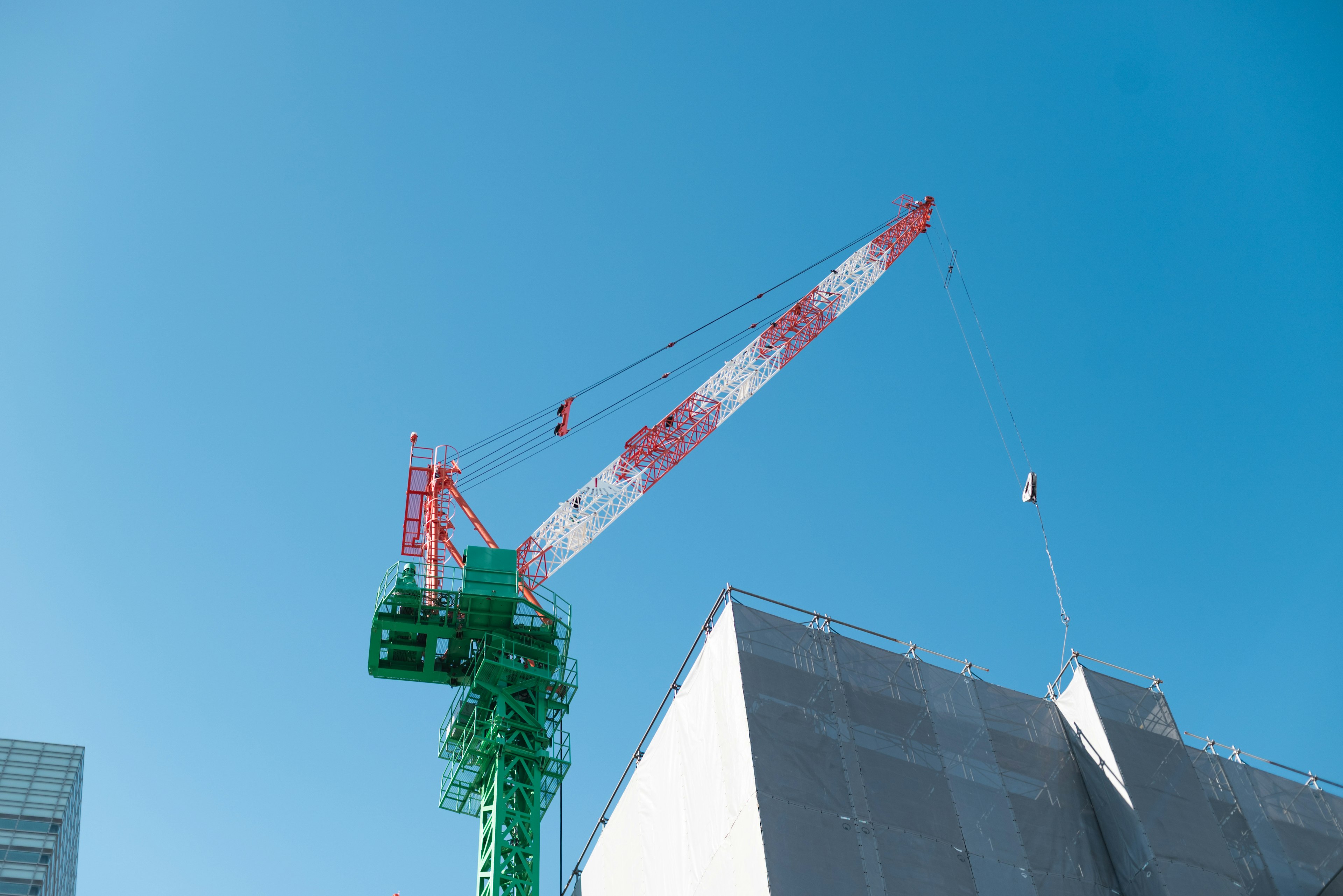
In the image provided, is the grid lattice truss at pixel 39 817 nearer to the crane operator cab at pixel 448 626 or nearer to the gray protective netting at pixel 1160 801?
the crane operator cab at pixel 448 626

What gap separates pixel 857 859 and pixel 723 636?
609cm

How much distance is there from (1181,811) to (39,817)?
75.7 meters

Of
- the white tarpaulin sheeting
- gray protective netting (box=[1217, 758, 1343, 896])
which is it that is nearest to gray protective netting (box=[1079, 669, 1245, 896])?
gray protective netting (box=[1217, 758, 1343, 896])

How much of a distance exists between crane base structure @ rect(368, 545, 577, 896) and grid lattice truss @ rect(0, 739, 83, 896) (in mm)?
46480

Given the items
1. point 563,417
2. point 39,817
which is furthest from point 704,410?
point 39,817

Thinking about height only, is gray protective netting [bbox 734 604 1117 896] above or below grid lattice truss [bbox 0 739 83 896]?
below

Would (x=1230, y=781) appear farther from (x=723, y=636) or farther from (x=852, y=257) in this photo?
(x=852, y=257)

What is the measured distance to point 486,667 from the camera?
4159 centimetres

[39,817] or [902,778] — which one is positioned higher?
[39,817]

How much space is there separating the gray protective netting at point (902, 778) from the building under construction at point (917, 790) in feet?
0.14

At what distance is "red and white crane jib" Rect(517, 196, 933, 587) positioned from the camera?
53719 millimetres

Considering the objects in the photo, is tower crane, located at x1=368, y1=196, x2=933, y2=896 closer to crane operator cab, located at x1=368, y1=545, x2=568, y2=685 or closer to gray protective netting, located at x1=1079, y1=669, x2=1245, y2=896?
crane operator cab, located at x1=368, y1=545, x2=568, y2=685

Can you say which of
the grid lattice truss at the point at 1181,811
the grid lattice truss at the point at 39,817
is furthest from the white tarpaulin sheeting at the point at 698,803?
the grid lattice truss at the point at 39,817

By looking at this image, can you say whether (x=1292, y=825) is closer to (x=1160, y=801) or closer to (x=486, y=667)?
(x=1160, y=801)
